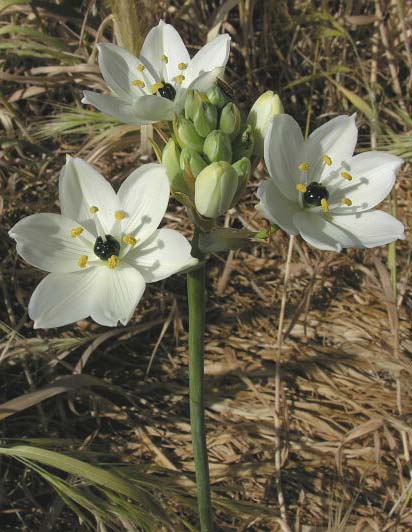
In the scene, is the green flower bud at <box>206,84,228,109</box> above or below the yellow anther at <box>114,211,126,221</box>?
above

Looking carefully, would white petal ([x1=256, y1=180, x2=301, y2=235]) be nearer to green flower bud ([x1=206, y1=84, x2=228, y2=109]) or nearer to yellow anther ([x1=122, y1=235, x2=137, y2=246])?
green flower bud ([x1=206, y1=84, x2=228, y2=109])

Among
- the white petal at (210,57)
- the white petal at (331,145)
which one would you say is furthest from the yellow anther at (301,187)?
the white petal at (210,57)

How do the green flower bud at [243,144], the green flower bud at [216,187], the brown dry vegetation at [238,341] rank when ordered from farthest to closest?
the brown dry vegetation at [238,341], the green flower bud at [243,144], the green flower bud at [216,187]

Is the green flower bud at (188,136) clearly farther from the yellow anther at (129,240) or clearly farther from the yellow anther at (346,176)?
the yellow anther at (346,176)

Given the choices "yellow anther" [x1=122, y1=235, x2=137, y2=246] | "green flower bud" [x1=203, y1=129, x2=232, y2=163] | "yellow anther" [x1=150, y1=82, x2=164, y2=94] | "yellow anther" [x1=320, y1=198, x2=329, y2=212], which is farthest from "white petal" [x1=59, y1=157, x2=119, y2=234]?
"yellow anther" [x1=320, y1=198, x2=329, y2=212]

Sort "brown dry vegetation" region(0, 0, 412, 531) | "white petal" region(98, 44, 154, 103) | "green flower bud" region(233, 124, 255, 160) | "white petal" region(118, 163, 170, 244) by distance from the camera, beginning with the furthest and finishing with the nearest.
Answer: "brown dry vegetation" region(0, 0, 412, 531), "white petal" region(98, 44, 154, 103), "white petal" region(118, 163, 170, 244), "green flower bud" region(233, 124, 255, 160)

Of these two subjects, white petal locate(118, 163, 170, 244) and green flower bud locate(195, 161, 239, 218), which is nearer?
green flower bud locate(195, 161, 239, 218)

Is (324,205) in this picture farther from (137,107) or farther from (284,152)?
(137,107)

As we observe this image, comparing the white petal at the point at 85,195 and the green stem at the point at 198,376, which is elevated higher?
the white petal at the point at 85,195
